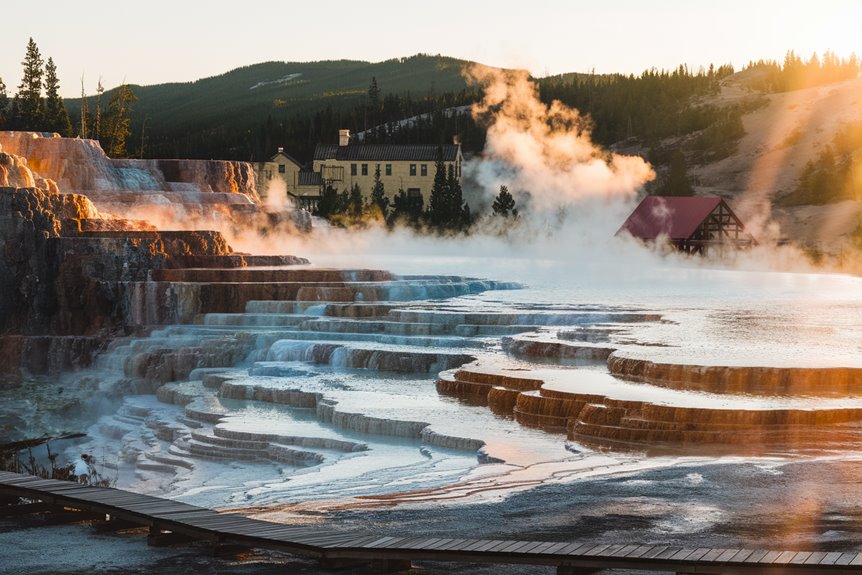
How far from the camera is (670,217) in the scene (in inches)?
2347

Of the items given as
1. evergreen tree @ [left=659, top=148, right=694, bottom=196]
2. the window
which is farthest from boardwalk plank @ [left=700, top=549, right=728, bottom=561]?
the window

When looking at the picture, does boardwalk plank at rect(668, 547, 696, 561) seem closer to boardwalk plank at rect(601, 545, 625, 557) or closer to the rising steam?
boardwalk plank at rect(601, 545, 625, 557)

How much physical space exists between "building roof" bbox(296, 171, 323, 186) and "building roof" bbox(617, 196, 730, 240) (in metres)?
40.8

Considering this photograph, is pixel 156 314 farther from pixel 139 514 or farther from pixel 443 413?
pixel 139 514

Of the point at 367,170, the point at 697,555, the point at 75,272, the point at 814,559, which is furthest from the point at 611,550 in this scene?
the point at 367,170

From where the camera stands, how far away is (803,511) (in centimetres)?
1253

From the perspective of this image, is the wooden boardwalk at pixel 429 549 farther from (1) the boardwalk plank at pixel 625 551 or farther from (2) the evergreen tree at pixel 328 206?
(2) the evergreen tree at pixel 328 206

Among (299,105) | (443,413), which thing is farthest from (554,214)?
(299,105)

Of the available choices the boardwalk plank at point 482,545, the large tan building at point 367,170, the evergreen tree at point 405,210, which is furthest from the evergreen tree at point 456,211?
the boardwalk plank at point 482,545

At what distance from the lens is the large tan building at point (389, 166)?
95938 millimetres

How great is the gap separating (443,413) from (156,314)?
16.0 metres

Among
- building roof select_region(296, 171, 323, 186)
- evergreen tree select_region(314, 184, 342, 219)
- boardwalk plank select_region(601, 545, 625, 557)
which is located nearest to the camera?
boardwalk plank select_region(601, 545, 625, 557)

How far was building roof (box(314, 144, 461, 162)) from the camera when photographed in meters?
96.1

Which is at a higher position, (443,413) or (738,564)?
(738,564)
